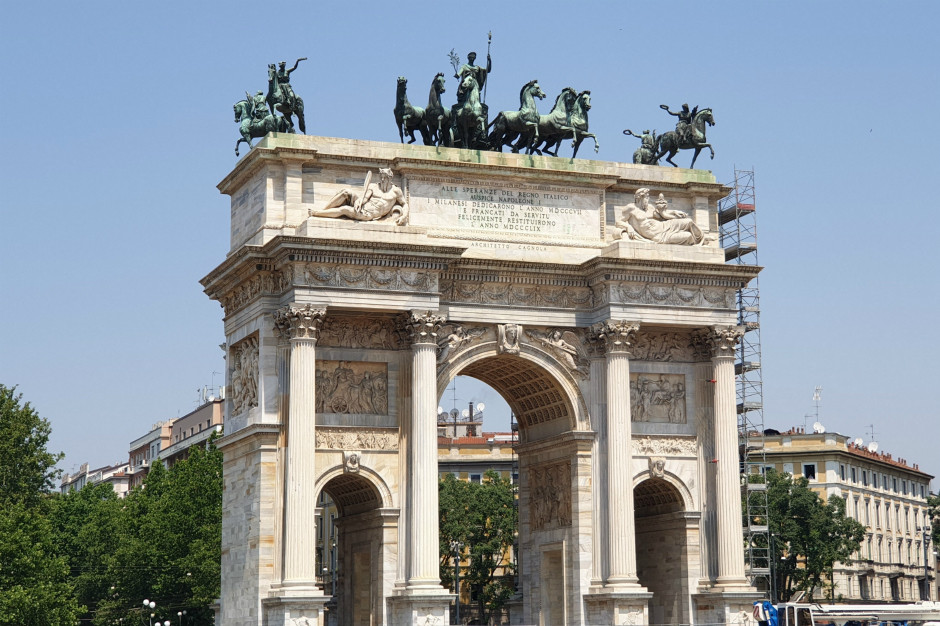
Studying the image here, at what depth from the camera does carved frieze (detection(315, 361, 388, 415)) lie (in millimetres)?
44750

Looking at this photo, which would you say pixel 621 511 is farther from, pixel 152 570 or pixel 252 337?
pixel 152 570

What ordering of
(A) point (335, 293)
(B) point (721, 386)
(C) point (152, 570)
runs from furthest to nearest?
(C) point (152, 570)
(B) point (721, 386)
(A) point (335, 293)

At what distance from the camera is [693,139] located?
164ft

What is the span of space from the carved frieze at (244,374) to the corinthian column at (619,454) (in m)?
10.3

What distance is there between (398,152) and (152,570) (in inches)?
1451

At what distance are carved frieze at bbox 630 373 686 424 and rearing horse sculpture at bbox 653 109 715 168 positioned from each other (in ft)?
23.7

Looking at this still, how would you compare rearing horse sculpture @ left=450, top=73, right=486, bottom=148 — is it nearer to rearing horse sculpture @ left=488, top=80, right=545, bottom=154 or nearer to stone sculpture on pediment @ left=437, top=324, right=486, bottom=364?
rearing horse sculpture @ left=488, top=80, right=545, bottom=154

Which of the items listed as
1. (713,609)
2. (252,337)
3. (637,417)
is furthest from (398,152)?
(713,609)

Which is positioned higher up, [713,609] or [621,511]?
[621,511]

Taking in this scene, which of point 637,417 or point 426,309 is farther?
point 637,417

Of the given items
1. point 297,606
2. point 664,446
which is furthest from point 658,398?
point 297,606

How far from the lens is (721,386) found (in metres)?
47.3

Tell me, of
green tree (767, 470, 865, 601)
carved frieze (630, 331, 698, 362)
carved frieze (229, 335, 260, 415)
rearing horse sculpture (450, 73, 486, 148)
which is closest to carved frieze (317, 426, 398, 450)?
carved frieze (229, 335, 260, 415)

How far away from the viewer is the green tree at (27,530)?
5994 cm
